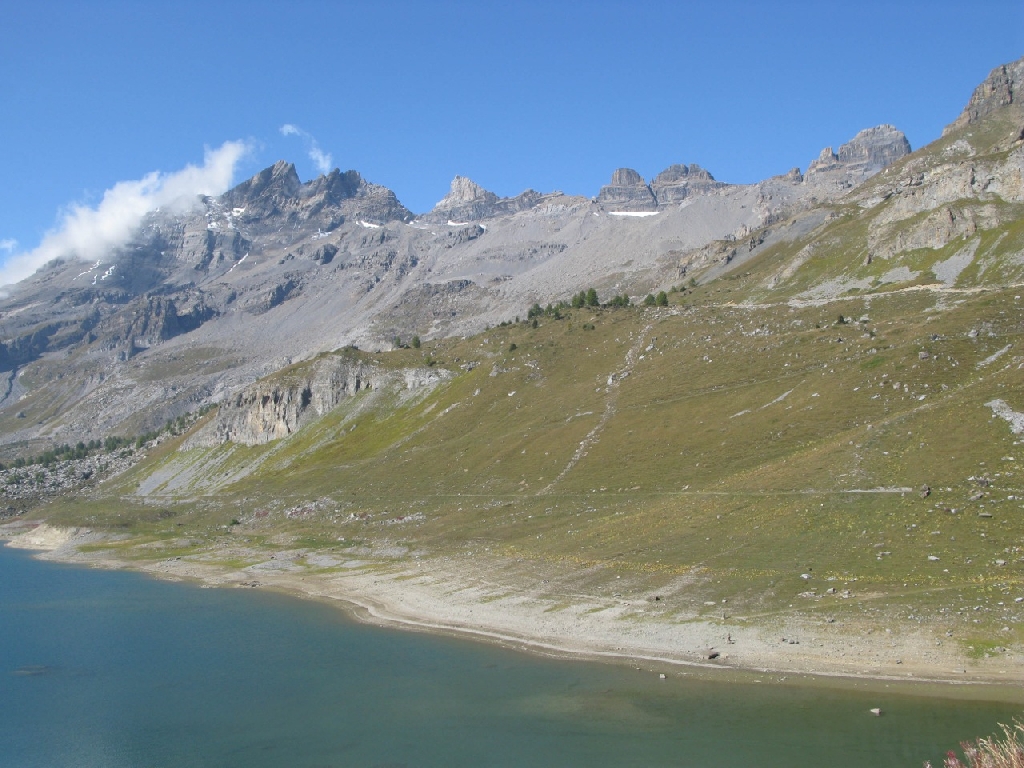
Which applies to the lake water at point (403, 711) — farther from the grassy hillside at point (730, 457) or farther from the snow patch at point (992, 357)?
the snow patch at point (992, 357)

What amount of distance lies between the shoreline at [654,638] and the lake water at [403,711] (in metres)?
1.59

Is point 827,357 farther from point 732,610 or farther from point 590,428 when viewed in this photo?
point 732,610

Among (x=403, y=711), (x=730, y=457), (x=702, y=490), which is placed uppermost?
(x=730, y=457)

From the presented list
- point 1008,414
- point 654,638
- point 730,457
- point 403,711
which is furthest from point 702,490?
point 403,711

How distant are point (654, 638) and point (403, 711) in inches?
709

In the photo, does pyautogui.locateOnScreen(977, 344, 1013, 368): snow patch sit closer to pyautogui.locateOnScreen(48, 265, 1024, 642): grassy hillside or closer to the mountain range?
pyautogui.locateOnScreen(48, 265, 1024, 642): grassy hillside

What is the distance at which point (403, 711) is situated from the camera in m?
44.4

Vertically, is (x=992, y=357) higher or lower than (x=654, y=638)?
higher

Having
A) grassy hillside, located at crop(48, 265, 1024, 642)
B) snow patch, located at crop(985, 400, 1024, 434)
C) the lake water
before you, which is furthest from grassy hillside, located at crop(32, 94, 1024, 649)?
the lake water

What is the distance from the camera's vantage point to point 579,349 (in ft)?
544

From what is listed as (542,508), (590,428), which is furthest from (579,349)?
(542,508)

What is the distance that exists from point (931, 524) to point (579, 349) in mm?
111561

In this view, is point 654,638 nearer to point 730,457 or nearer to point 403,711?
point 403,711

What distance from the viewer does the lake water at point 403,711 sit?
120ft
